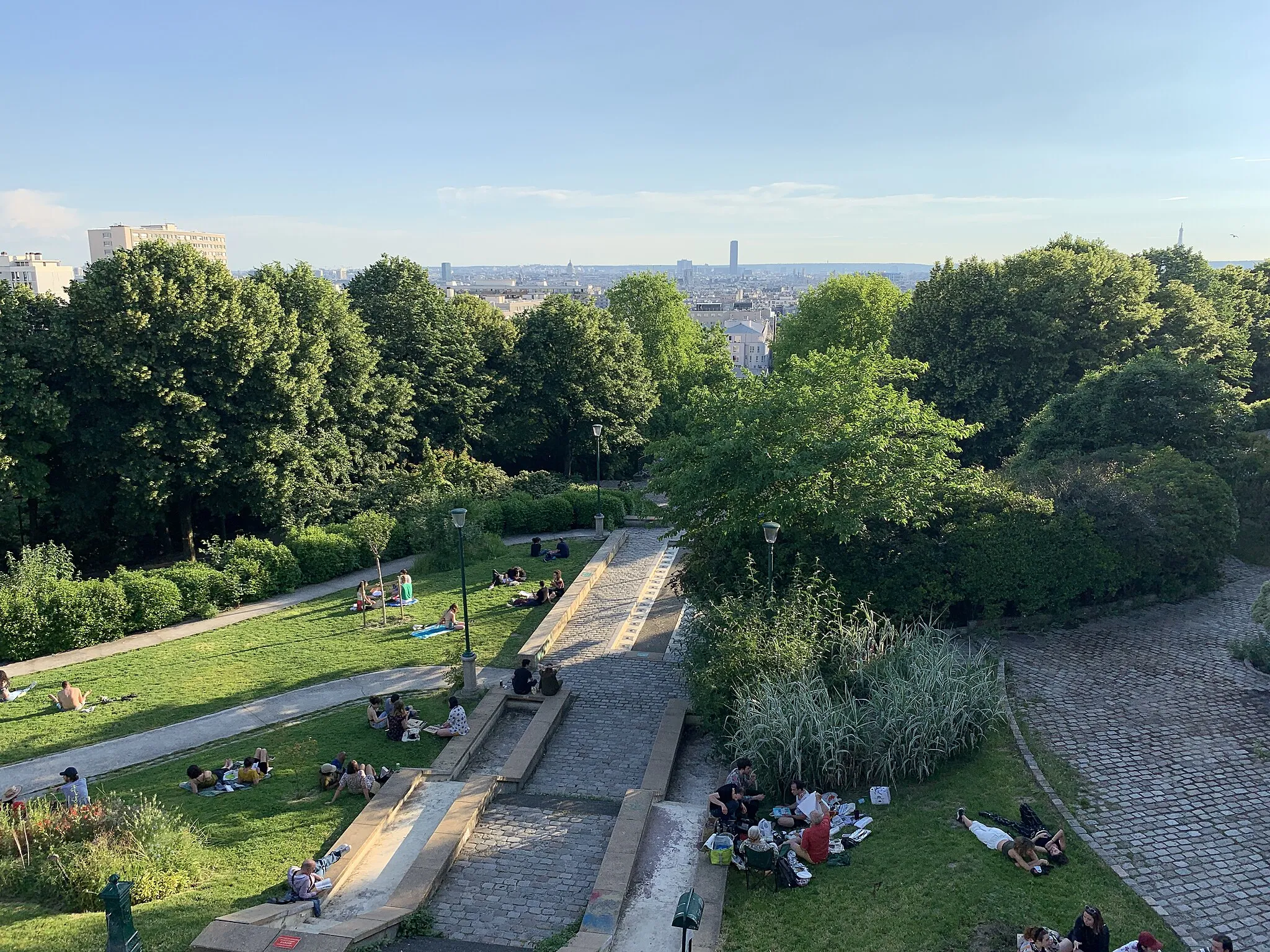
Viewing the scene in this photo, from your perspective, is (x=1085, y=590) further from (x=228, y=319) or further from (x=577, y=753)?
(x=228, y=319)

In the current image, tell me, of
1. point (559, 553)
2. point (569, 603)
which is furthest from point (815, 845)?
point (559, 553)

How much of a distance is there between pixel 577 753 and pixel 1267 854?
10050 mm

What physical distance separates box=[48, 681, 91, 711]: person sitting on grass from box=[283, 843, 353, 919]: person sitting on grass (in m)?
9.52

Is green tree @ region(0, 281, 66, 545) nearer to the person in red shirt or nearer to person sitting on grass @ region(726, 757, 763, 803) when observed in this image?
person sitting on grass @ region(726, 757, 763, 803)

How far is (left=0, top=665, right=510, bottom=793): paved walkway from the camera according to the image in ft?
Result: 50.6

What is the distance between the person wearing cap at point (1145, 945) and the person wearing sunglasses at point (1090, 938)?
0.77 feet

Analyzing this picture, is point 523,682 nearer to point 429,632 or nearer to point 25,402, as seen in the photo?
point 429,632

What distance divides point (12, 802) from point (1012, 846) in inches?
568

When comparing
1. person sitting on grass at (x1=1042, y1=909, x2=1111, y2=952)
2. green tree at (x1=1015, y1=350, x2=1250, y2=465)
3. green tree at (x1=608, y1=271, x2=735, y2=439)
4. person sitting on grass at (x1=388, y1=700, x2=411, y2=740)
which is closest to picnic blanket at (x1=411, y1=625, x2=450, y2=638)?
person sitting on grass at (x1=388, y1=700, x2=411, y2=740)

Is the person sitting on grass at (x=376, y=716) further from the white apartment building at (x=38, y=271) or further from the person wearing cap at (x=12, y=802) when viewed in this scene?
the white apartment building at (x=38, y=271)

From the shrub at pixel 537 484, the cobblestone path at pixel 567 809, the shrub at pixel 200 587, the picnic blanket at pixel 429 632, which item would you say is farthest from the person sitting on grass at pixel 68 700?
the shrub at pixel 537 484

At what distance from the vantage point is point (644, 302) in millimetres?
53438

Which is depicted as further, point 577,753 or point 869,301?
point 869,301

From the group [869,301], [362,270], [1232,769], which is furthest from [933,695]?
[869,301]
